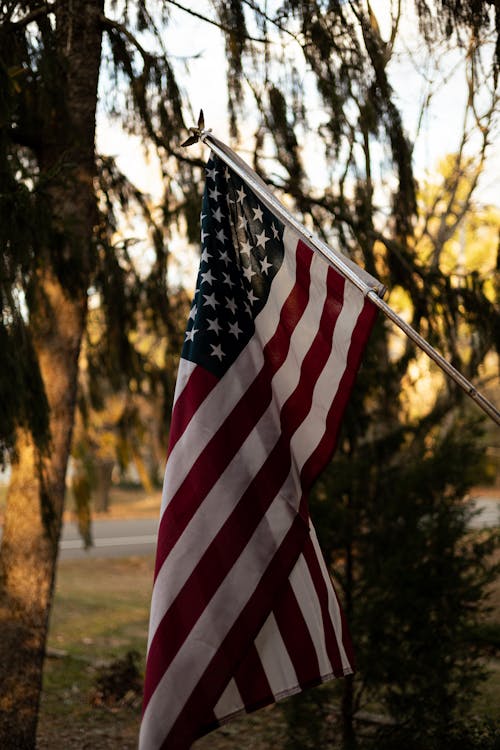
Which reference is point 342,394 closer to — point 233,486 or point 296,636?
point 233,486

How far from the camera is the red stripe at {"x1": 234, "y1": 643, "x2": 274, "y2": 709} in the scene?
9.41ft

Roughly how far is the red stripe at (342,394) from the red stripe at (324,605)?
0.80 feet

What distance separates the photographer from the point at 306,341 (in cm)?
334

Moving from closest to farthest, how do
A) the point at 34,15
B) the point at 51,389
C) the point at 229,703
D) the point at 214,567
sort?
the point at 229,703 < the point at 214,567 < the point at 34,15 < the point at 51,389

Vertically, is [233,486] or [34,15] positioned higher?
[34,15]

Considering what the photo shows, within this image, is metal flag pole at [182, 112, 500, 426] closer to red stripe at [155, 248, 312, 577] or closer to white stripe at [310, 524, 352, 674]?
red stripe at [155, 248, 312, 577]

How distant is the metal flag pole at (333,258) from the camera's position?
9.64 ft

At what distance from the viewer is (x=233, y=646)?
2889mm

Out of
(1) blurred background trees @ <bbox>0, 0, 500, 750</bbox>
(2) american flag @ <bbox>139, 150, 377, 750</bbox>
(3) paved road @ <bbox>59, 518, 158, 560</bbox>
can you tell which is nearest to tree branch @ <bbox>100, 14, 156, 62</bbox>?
(1) blurred background trees @ <bbox>0, 0, 500, 750</bbox>

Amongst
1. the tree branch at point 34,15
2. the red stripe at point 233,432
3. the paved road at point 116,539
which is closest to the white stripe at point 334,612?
the red stripe at point 233,432

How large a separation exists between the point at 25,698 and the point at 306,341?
3724 millimetres

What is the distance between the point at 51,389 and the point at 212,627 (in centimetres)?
348

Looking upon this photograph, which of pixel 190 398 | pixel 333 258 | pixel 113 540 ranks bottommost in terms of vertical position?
pixel 190 398

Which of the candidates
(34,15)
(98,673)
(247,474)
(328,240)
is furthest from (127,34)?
(98,673)
